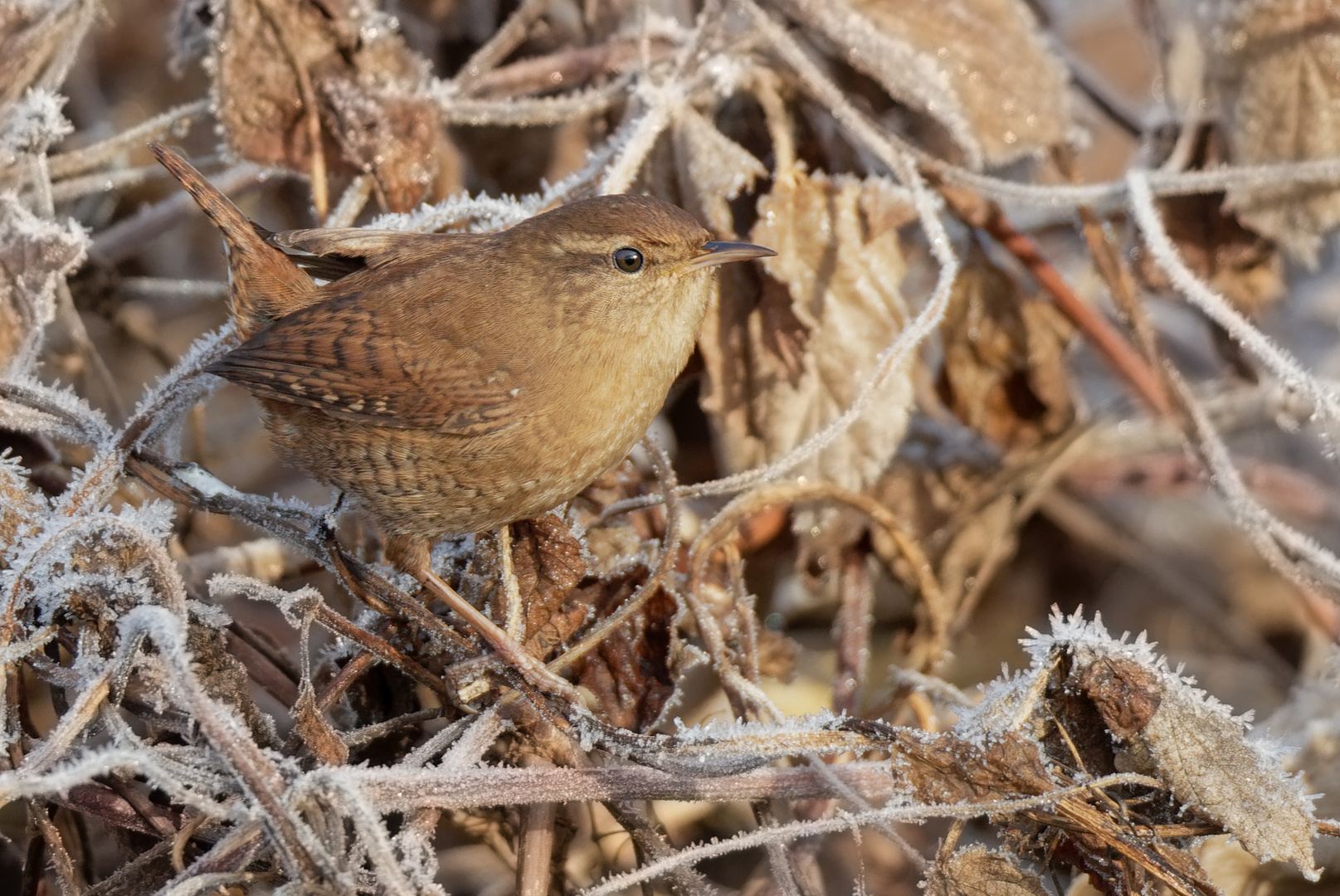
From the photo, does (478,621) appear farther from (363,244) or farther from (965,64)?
(965,64)

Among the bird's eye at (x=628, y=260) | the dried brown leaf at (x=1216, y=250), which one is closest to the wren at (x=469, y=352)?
the bird's eye at (x=628, y=260)

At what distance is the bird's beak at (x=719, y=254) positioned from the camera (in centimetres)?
218

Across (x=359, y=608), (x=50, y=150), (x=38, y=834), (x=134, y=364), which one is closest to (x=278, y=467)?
(x=134, y=364)

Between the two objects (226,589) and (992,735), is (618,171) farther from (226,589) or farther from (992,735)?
(992,735)

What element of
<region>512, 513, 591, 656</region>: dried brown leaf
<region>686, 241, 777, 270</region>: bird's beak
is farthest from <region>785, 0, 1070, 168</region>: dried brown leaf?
<region>512, 513, 591, 656</region>: dried brown leaf

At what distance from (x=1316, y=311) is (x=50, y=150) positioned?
3764 mm

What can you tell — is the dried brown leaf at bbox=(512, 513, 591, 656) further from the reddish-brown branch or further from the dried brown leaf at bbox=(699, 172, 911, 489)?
the reddish-brown branch

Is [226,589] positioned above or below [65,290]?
below

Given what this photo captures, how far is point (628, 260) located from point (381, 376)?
1.68ft

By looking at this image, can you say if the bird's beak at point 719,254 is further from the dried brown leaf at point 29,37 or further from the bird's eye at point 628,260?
the dried brown leaf at point 29,37

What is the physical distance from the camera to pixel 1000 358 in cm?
291

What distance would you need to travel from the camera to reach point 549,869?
2072 mm

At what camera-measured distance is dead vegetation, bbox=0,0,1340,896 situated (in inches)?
70.6

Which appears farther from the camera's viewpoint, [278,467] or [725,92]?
[278,467]
